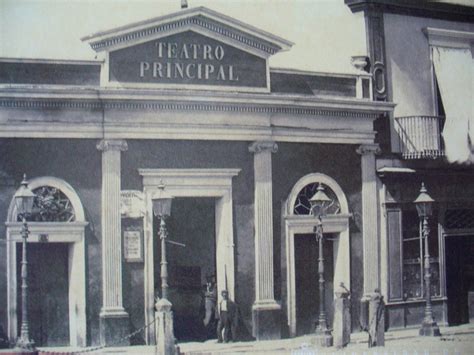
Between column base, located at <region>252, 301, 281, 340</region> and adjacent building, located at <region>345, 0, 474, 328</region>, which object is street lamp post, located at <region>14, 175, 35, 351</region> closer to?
column base, located at <region>252, 301, 281, 340</region>

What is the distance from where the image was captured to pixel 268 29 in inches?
558

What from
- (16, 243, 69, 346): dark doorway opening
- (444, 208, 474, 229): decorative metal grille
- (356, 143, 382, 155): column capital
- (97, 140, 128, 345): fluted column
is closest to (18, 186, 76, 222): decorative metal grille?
(16, 243, 69, 346): dark doorway opening

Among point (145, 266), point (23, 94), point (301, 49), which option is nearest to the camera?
point (23, 94)

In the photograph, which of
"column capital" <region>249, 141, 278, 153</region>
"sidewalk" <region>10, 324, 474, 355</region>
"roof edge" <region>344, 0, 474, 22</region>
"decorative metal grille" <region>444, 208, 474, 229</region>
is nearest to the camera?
"sidewalk" <region>10, 324, 474, 355</region>

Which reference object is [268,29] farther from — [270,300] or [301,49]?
[270,300]

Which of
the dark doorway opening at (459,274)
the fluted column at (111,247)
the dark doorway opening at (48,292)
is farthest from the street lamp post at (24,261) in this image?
the dark doorway opening at (459,274)

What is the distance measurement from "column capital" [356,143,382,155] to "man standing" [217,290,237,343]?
366 cm

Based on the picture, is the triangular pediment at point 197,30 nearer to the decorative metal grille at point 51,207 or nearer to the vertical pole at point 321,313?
the decorative metal grille at point 51,207

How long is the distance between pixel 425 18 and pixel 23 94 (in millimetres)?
7576

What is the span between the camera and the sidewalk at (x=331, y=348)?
506 inches

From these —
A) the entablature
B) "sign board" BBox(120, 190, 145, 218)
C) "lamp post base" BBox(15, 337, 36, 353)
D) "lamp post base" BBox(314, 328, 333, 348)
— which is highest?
the entablature

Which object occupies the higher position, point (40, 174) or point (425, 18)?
point (425, 18)

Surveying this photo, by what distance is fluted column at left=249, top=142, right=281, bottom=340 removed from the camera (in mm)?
14539

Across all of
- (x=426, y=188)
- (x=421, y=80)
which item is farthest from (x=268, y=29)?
(x=426, y=188)
